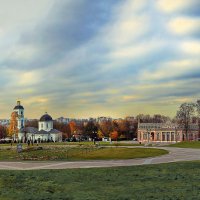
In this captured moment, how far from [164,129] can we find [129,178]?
295 ft

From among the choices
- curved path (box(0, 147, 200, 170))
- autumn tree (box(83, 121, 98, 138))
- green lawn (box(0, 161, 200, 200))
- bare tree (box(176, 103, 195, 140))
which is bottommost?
curved path (box(0, 147, 200, 170))

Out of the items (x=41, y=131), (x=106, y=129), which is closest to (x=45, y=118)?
(x=41, y=131)

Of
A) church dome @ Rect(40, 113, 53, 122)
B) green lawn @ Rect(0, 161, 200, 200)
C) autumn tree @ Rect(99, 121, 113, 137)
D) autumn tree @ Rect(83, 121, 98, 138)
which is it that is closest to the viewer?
green lawn @ Rect(0, 161, 200, 200)

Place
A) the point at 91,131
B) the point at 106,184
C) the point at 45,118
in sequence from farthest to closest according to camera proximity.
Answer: the point at 45,118 → the point at 91,131 → the point at 106,184

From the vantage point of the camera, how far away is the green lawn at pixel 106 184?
1700 cm

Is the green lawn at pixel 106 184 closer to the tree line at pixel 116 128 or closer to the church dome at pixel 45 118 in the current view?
the tree line at pixel 116 128

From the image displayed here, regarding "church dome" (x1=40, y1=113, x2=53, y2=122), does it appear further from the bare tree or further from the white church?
the bare tree

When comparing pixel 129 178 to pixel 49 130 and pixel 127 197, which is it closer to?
pixel 127 197

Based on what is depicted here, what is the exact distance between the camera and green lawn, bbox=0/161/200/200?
17.0m

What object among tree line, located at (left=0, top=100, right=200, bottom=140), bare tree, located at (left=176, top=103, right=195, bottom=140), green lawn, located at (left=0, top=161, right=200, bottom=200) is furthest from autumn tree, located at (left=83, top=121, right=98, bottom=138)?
green lawn, located at (left=0, top=161, right=200, bottom=200)

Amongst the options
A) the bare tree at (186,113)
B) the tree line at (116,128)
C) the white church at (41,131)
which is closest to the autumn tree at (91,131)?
the tree line at (116,128)

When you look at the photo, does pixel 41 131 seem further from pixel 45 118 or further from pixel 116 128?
pixel 116 128

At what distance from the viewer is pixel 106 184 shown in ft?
65.7

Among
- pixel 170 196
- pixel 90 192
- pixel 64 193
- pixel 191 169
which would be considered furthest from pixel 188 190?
pixel 191 169
